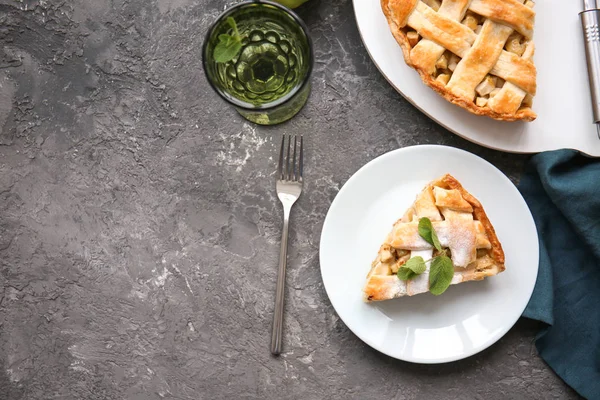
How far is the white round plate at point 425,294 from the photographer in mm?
1615

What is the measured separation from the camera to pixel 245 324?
5.64ft

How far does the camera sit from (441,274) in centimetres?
152

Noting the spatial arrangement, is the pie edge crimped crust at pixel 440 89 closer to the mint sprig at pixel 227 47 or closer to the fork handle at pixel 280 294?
the mint sprig at pixel 227 47

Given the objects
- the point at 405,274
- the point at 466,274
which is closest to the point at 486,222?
the point at 466,274

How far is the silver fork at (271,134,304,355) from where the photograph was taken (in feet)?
5.49

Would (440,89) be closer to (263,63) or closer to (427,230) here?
(427,230)

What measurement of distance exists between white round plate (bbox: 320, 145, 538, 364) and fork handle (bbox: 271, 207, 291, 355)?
12 cm

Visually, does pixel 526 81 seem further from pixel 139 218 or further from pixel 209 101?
pixel 139 218

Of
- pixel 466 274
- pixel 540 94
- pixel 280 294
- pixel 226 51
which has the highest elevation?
pixel 226 51

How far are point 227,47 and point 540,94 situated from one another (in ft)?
2.91

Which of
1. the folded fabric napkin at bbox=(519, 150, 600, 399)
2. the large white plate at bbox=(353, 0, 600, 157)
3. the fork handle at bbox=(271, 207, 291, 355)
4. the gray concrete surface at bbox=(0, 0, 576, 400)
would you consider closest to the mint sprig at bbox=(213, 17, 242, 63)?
the gray concrete surface at bbox=(0, 0, 576, 400)

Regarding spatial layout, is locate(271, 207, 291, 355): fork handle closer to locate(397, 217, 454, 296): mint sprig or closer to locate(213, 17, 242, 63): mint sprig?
locate(397, 217, 454, 296): mint sprig

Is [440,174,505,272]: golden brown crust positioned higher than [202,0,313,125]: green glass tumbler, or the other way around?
[202,0,313,125]: green glass tumbler

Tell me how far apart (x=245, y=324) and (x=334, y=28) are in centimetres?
92
